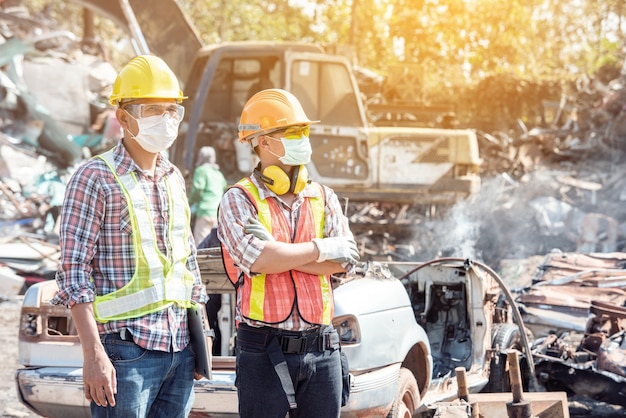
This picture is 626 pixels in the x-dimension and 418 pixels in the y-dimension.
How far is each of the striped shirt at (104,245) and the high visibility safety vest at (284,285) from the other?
0.31 m

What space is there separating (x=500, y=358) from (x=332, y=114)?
7.07 meters

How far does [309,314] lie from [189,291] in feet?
1.46

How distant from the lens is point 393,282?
18.1 ft

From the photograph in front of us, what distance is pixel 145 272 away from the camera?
3.23m

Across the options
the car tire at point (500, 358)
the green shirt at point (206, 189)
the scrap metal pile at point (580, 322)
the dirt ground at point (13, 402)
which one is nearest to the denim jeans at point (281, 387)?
the car tire at point (500, 358)

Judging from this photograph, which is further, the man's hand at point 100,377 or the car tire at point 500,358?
the car tire at point 500,358

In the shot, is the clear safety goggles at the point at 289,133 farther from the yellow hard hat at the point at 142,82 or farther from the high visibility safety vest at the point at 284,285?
the yellow hard hat at the point at 142,82

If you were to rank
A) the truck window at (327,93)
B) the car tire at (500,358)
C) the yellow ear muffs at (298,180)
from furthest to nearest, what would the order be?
1. the truck window at (327,93)
2. the car tire at (500,358)
3. the yellow ear muffs at (298,180)

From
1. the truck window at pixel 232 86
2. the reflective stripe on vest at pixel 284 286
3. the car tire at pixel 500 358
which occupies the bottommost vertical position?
the car tire at pixel 500 358

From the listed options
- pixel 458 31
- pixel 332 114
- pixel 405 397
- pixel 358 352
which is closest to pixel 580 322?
pixel 405 397

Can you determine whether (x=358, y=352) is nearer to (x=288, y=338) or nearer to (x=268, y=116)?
(x=288, y=338)

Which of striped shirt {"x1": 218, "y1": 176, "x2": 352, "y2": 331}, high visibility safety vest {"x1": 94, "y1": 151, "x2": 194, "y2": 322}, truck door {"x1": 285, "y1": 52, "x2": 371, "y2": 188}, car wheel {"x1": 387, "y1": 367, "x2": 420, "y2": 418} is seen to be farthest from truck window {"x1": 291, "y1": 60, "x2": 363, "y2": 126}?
high visibility safety vest {"x1": 94, "y1": 151, "x2": 194, "y2": 322}

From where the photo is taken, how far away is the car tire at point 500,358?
6.64 meters

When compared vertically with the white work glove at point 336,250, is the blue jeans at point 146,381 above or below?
Answer: below
